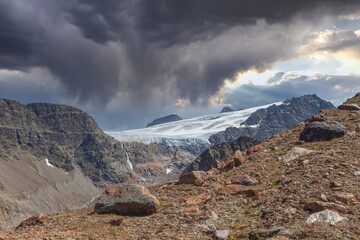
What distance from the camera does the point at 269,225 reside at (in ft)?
50.4

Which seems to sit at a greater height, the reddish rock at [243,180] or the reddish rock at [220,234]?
the reddish rock at [243,180]

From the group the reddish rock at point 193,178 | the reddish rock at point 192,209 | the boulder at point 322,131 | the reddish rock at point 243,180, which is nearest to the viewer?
the reddish rock at point 192,209

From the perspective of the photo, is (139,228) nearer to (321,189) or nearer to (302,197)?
(302,197)

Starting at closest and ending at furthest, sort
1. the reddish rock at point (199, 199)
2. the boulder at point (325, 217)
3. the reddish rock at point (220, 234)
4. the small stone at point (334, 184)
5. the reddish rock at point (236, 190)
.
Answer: the boulder at point (325, 217) < the reddish rock at point (220, 234) < the small stone at point (334, 184) < the reddish rock at point (199, 199) < the reddish rock at point (236, 190)

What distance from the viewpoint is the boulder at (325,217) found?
1396cm

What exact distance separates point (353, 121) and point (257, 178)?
1916 centimetres

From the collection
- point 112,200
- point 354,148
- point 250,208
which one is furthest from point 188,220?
point 354,148

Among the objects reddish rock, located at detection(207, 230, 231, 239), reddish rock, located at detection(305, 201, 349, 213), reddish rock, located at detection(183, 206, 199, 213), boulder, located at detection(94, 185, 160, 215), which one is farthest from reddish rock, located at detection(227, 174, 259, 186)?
reddish rock, located at detection(207, 230, 231, 239)

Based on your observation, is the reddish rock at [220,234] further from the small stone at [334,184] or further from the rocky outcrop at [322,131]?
the rocky outcrop at [322,131]

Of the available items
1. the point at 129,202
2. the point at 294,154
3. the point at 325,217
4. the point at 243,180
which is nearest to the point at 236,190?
the point at 243,180

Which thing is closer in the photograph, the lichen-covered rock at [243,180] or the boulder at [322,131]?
the lichen-covered rock at [243,180]

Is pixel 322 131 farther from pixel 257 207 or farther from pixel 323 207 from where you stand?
pixel 323 207

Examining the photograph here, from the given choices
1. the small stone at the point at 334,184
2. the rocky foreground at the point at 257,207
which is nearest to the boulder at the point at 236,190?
the rocky foreground at the point at 257,207

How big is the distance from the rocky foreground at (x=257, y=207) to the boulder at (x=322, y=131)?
5.91ft
